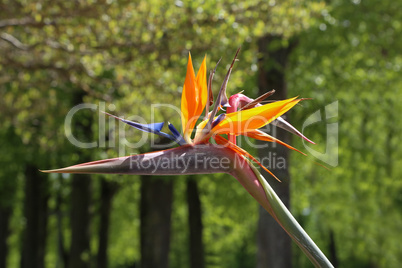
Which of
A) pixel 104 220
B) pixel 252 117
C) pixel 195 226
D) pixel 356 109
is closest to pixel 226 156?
pixel 252 117

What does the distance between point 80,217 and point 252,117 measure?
13.8 metres

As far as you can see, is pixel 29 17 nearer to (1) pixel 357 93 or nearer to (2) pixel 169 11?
(2) pixel 169 11

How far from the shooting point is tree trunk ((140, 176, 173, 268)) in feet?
48.1

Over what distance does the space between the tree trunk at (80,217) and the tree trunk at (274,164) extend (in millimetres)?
6018

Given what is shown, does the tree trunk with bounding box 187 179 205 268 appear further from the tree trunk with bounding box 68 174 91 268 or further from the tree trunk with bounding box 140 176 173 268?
the tree trunk with bounding box 68 174 91 268

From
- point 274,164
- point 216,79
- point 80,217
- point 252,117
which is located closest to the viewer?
point 252,117

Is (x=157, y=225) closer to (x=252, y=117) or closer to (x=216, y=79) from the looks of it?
(x=216, y=79)

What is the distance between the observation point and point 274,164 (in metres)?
9.77

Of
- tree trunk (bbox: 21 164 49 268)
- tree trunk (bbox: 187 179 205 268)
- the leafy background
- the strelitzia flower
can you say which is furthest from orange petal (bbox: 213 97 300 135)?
tree trunk (bbox: 21 164 49 268)

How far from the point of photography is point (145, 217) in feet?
51.9

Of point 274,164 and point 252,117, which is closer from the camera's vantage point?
point 252,117

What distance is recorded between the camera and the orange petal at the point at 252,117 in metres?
1.77

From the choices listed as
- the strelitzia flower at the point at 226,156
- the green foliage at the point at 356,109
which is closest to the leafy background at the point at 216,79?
the green foliage at the point at 356,109

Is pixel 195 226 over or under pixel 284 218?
under
